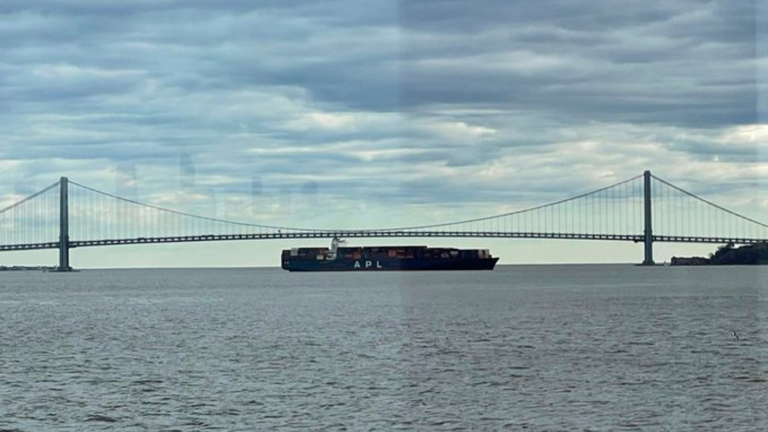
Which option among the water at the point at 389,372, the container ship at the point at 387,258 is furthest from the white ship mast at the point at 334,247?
the water at the point at 389,372

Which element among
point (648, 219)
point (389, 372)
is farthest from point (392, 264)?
point (389, 372)

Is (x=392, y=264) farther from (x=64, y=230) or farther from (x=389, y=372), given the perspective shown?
(x=389, y=372)

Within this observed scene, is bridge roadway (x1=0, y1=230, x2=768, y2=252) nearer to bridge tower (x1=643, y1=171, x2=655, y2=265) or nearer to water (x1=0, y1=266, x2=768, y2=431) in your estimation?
bridge tower (x1=643, y1=171, x2=655, y2=265)

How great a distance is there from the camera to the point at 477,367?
99.2 ft

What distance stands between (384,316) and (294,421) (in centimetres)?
3060

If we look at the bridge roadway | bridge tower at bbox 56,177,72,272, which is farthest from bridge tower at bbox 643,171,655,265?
bridge tower at bbox 56,177,72,272

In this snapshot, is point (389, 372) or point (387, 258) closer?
point (389, 372)

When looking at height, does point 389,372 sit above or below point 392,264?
below

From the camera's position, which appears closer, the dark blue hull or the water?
the water

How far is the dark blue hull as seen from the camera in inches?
5650

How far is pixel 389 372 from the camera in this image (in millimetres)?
29297

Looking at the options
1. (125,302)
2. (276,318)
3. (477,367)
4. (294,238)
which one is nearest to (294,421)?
(477,367)

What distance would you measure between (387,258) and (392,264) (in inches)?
60.6

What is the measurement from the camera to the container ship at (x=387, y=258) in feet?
469
